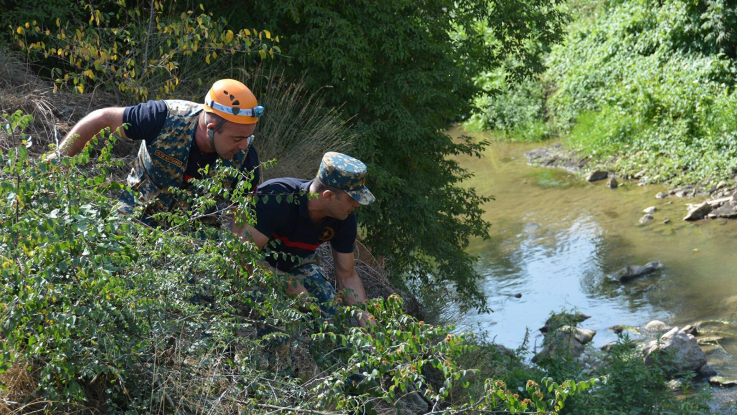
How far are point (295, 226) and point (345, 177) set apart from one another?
501 millimetres

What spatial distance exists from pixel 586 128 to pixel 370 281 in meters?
11.9

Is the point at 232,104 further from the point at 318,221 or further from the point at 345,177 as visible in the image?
the point at 318,221

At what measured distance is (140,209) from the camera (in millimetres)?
2938

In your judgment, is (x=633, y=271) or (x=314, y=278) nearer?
(x=314, y=278)

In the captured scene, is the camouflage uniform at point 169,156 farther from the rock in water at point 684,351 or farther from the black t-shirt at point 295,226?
the rock in water at point 684,351

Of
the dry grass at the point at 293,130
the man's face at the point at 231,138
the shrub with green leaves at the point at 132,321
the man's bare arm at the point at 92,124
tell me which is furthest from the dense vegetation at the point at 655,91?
the man's bare arm at the point at 92,124

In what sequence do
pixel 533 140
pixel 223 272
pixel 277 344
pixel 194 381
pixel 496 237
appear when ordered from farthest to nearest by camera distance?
1. pixel 533 140
2. pixel 496 237
3. pixel 277 344
4. pixel 223 272
5. pixel 194 381

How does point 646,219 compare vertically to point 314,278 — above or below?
below

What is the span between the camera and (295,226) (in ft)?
13.5

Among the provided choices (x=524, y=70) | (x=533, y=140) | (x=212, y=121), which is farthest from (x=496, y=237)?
(x=212, y=121)

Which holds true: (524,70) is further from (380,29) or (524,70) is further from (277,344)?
(277,344)

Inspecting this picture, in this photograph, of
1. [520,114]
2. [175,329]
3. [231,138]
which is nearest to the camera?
[175,329]

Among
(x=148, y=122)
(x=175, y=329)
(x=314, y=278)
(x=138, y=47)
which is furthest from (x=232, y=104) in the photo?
(x=138, y=47)

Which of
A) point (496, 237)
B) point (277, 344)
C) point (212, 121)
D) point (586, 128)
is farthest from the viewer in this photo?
point (586, 128)
